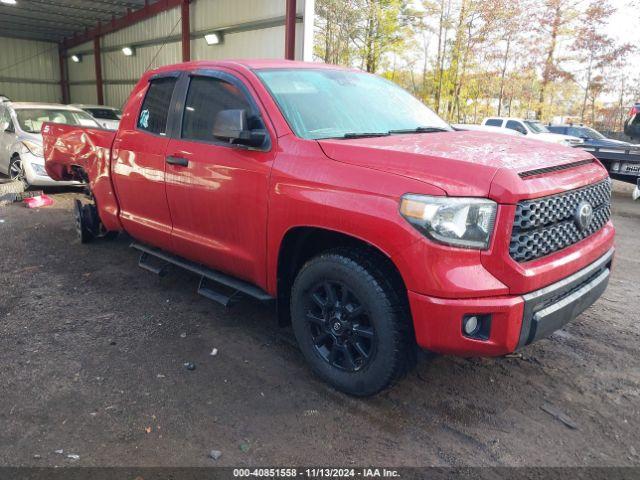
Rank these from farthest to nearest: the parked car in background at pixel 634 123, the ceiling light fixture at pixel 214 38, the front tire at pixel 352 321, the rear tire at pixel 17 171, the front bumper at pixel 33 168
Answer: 1. the ceiling light fixture at pixel 214 38
2. the parked car in background at pixel 634 123
3. the rear tire at pixel 17 171
4. the front bumper at pixel 33 168
5. the front tire at pixel 352 321

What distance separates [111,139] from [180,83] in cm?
115

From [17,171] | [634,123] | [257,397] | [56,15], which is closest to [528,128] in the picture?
[634,123]

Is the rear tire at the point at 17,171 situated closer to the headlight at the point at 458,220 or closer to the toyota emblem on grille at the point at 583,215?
the headlight at the point at 458,220

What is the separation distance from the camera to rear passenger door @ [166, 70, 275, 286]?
3.30 meters

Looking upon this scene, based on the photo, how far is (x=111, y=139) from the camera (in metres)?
4.77

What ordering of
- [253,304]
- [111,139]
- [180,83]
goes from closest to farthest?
1. [180,83]
2. [253,304]
3. [111,139]

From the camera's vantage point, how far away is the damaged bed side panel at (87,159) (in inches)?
193

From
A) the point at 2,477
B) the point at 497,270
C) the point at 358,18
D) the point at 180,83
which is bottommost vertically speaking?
the point at 2,477

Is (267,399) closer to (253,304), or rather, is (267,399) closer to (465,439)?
(465,439)

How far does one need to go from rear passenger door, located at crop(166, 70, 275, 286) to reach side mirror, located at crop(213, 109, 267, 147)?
0.22 ft

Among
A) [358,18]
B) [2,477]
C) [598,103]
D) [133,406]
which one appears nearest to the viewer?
[2,477]

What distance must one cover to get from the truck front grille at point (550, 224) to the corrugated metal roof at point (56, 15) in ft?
59.3

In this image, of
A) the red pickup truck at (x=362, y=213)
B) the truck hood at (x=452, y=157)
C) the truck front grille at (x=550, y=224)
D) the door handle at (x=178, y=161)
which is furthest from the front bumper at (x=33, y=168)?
the truck front grille at (x=550, y=224)

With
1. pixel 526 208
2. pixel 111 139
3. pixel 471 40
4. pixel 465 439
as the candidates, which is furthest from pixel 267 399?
pixel 471 40
